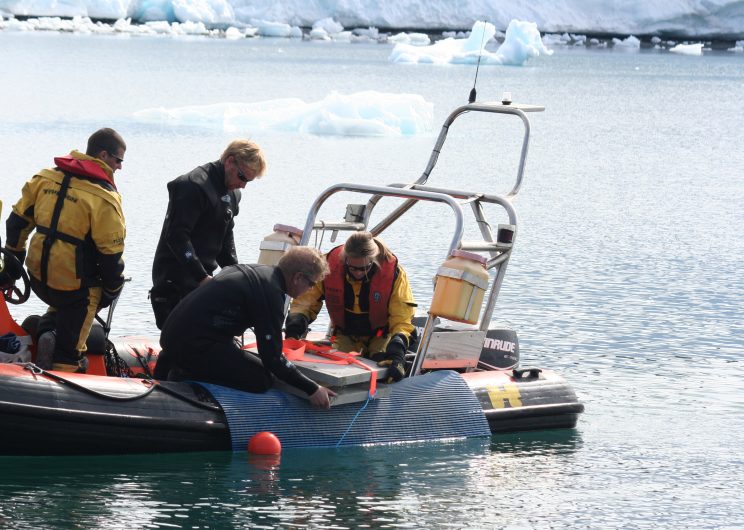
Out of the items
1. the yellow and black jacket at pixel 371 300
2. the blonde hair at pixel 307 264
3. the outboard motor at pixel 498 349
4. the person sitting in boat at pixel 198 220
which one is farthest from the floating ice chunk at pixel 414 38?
the blonde hair at pixel 307 264

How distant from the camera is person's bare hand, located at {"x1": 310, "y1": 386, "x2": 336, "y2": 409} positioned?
20.2 ft

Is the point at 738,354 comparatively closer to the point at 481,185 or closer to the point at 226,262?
the point at 226,262

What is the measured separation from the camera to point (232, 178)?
6.39 m

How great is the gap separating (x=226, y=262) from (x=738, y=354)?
4.01 m

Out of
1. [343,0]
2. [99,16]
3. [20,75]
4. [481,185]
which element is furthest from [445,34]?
[481,185]

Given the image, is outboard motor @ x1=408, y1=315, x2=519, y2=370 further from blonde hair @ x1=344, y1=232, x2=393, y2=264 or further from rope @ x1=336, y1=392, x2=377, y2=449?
blonde hair @ x1=344, y1=232, x2=393, y2=264

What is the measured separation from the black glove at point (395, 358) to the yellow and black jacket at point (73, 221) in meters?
1.43

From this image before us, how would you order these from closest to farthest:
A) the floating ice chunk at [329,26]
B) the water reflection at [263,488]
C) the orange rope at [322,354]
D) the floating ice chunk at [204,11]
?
1. the water reflection at [263,488]
2. the orange rope at [322,354]
3. the floating ice chunk at [204,11]
4. the floating ice chunk at [329,26]

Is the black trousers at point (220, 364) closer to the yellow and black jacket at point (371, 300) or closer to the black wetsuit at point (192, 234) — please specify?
the black wetsuit at point (192, 234)

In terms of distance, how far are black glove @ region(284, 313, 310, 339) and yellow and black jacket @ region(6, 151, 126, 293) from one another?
44.5 inches

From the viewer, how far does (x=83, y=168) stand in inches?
232

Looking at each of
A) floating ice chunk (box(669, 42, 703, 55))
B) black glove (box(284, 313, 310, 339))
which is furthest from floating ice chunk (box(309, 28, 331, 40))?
black glove (box(284, 313, 310, 339))

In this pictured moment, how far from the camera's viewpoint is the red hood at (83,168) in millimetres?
5883

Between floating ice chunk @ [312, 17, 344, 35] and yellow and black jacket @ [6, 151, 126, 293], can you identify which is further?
floating ice chunk @ [312, 17, 344, 35]
